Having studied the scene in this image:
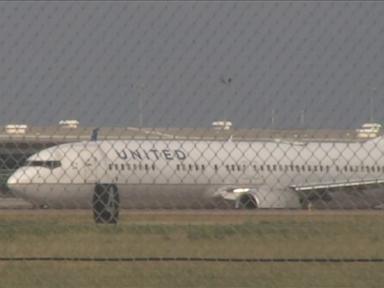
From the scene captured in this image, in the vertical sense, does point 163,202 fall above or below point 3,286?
below

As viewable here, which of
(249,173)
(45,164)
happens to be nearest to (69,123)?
(45,164)

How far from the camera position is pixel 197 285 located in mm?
14195

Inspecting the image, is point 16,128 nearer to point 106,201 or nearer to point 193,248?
point 106,201

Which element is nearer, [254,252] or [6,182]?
[254,252]

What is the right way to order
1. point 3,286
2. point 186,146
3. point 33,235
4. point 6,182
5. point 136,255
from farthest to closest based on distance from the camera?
point 186,146 → point 6,182 → point 33,235 → point 136,255 → point 3,286

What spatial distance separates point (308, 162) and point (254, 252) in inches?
770

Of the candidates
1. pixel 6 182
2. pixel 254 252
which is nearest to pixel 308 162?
pixel 6 182

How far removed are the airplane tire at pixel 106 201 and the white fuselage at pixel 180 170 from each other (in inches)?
554

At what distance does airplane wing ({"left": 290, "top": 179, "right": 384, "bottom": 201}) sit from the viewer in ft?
124

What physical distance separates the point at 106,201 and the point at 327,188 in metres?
21.4

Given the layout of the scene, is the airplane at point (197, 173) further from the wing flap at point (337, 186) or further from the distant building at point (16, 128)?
the distant building at point (16, 128)

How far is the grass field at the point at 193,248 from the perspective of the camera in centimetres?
1473

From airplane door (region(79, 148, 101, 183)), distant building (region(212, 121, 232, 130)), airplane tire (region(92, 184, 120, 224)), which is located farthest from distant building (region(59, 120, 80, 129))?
airplane door (region(79, 148, 101, 183))

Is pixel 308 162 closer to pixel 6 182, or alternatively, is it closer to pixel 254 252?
pixel 6 182
